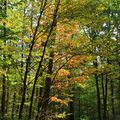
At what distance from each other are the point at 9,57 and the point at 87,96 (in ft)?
84.2

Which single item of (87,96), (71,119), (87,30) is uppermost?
(87,30)

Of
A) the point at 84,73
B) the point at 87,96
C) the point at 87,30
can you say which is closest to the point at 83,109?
the point at 87,96

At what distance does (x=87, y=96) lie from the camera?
36.8m

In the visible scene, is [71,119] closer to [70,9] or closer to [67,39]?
[67,39]

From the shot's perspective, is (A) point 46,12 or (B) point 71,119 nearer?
(A) point 46,12

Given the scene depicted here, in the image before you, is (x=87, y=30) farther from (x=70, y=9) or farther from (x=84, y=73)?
(x=70, y=9)

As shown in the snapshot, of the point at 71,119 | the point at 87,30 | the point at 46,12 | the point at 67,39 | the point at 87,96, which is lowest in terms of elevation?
the point at 71,119

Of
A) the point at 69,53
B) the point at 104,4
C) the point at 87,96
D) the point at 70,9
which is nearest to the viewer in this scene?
the point at 70,9

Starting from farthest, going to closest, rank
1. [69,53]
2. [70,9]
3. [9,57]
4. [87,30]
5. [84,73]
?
[87,30], [84,73], [69,53], [9,57], [70,9]

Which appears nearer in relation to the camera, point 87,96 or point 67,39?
point 67,39

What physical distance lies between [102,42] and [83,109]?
3843cm

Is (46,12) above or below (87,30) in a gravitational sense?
below

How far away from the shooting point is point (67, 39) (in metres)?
14.4

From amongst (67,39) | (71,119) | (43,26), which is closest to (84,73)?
(67,39)
